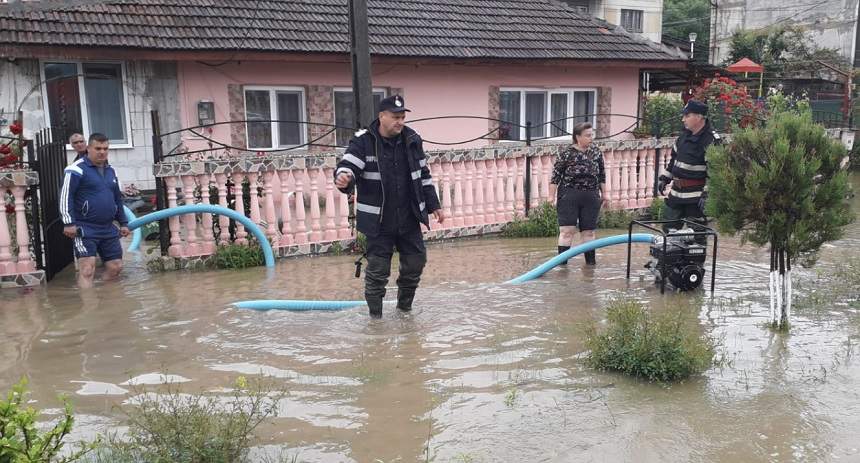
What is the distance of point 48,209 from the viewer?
26.5 feet

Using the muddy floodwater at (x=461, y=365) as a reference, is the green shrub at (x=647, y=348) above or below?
above

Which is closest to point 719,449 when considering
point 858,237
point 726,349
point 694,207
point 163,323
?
point 726,349

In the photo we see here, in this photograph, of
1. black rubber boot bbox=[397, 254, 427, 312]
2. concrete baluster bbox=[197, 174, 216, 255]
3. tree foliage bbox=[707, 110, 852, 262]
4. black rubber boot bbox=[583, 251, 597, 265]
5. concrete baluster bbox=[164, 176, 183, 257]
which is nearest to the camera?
tree foliage bbox=[707, 110, 852, 262]

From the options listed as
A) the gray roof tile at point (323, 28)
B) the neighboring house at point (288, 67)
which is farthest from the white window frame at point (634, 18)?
the neighboring house at point (288, 67)

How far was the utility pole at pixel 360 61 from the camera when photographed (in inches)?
339

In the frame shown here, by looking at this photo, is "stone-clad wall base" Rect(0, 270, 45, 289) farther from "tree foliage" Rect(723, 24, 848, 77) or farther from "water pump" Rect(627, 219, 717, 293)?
"tree foliage" Rect(723, 24, 848, 77)

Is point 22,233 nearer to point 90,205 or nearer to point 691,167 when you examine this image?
point 90,205

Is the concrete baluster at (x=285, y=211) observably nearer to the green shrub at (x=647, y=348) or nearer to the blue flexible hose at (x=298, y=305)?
the blue flexible hose at (x=298, y=305)

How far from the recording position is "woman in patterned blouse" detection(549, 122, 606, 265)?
8.17 metres

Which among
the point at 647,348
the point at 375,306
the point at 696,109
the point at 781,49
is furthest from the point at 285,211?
the point at 781,49

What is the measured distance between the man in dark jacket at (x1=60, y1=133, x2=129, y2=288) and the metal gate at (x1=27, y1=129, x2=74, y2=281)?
55 cm

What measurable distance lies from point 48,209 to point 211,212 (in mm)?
1750

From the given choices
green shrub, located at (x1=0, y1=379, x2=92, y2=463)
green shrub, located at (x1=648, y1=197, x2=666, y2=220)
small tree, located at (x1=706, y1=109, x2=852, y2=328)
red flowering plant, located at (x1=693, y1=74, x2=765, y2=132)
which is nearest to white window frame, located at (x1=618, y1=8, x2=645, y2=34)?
red flowering plant, located at (x1=693, y1=74, x2=765, y2=132)

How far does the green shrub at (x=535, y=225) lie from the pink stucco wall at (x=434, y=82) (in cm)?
293
